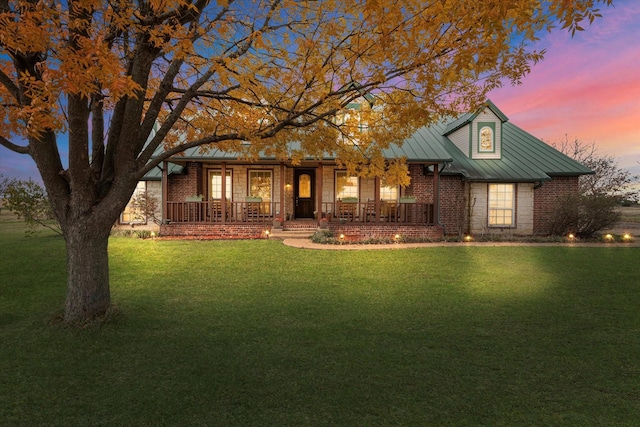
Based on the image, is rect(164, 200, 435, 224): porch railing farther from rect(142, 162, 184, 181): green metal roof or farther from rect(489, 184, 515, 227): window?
rect(489, 184, 515, 227): window

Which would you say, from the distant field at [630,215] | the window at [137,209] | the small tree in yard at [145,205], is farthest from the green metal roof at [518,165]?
the window at [137,209]

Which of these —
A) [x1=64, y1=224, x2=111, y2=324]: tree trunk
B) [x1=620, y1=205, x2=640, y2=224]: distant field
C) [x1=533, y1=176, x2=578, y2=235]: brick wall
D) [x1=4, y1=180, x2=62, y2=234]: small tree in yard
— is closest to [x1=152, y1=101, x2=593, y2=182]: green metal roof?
[x1=533, y1=176, x2=578, y2=235]: brick wall

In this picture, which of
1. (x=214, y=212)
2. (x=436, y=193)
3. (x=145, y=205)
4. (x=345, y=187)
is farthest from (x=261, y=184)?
(x=436, y=193)

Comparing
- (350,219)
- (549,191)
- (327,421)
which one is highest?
(549,191)

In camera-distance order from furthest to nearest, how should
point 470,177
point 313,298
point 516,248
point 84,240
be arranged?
point 470,177, point 516,248, point 313,298, point 84,240

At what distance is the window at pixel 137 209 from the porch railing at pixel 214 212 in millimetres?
1860

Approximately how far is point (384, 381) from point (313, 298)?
2924 millimetres

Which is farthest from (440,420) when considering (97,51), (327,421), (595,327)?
(97,51)

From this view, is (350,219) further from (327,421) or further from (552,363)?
(327,421)

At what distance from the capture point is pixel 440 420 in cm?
294

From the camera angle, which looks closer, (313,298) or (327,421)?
(327,421)

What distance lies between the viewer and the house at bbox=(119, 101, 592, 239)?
14977 mm

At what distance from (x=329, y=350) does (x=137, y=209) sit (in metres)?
15.6

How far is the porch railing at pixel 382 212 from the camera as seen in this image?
49.5 feet
